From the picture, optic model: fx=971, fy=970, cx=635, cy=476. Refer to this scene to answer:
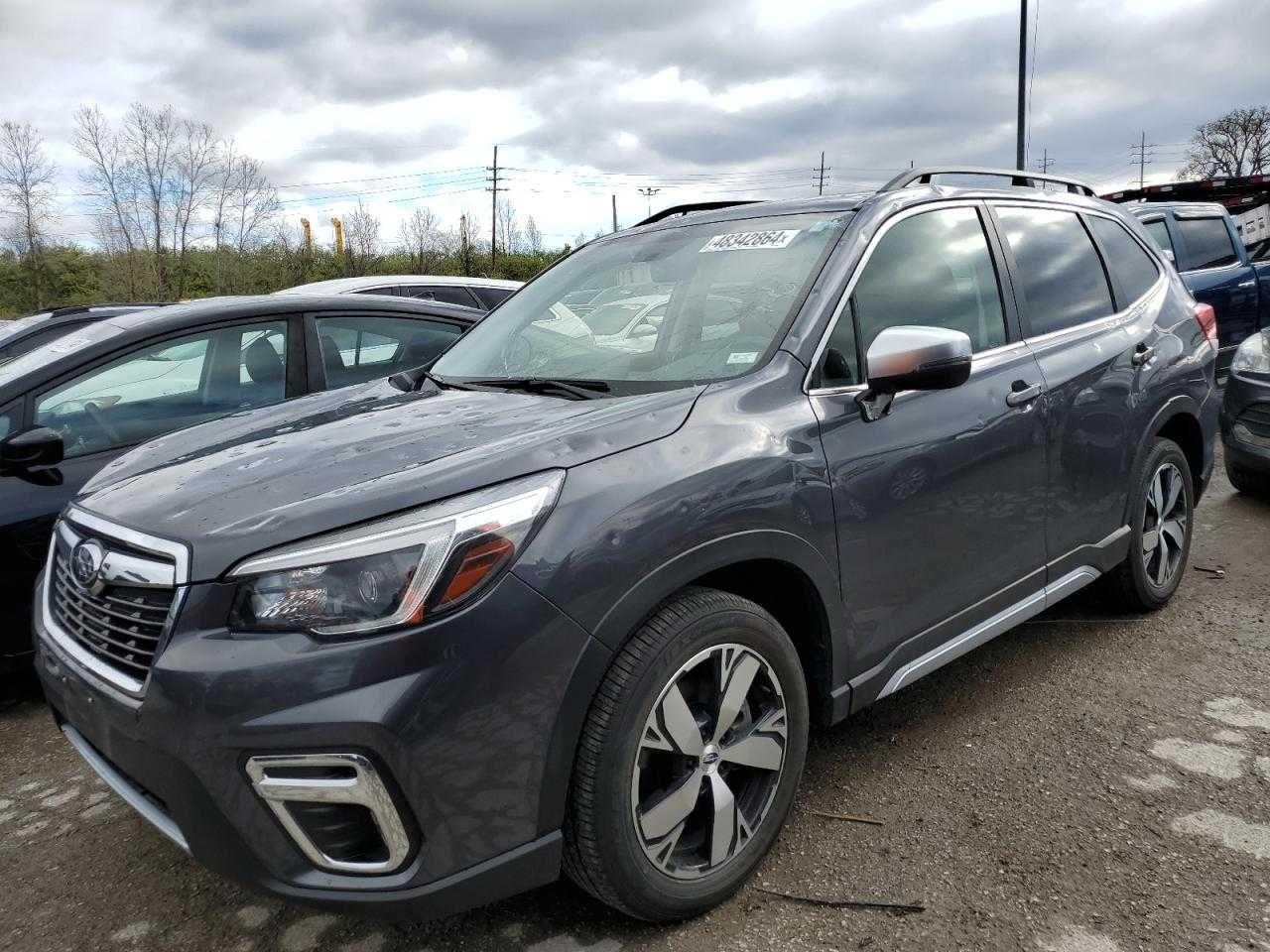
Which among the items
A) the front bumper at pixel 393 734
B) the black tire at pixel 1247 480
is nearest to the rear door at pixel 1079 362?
the front bumper at pixel 393 734

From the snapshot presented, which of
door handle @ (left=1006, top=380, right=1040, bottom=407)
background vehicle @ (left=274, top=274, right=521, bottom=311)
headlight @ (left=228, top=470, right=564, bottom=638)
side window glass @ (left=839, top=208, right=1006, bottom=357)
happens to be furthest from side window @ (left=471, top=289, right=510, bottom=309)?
headlight @ (left=228, top=470, right=564, bottom=638)

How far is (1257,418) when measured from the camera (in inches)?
220

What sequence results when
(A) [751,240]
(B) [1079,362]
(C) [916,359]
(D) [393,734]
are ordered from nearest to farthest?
(D) [393,734]
(C) [916,359]
(A) [751,240]
(B) [1079,362]

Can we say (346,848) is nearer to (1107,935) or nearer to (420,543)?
(420,543)

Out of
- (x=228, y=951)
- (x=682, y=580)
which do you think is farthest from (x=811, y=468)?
(x=228, y=951)

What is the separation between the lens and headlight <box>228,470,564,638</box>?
179 cm

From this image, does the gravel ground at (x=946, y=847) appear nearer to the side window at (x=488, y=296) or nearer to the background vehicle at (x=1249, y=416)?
the background vehicle at (x=1249, y=416)

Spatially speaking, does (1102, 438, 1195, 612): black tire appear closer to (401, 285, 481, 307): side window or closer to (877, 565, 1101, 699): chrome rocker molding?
(877, 565, 1101, 699): chrome rocker molding

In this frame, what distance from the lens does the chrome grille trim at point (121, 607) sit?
1931 mm

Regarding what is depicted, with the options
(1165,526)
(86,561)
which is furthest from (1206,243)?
(86,561)

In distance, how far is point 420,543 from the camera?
1823 millimetres

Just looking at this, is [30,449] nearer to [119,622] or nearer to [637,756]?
[119,622]

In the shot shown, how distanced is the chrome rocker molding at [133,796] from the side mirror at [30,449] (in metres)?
1.65

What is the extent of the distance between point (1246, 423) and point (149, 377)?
19.1 feet
